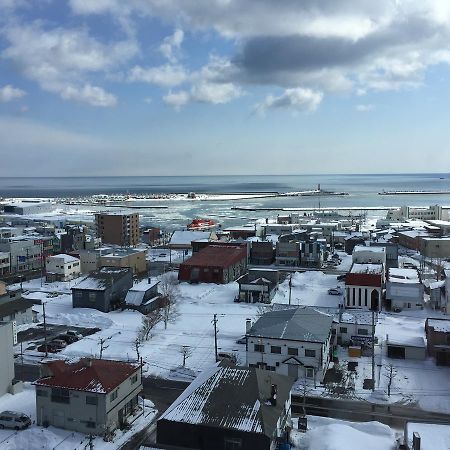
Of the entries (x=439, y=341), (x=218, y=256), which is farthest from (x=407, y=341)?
(x=218, y=256)

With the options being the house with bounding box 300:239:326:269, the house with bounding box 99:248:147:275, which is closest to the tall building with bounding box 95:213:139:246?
the house with bounding box 99:248:147:275

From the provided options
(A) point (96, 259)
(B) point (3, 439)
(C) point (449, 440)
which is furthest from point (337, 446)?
(A) point (96, 259)

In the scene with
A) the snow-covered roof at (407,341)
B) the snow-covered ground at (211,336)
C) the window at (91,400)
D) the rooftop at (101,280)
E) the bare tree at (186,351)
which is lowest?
the snow-covered ground at (211,336)

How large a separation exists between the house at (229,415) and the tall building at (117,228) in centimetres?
3509

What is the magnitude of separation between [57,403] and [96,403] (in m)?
0.98

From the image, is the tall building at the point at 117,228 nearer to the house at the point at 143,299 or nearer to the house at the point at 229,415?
the house at the point at 143,299

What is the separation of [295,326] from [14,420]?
7.91 m

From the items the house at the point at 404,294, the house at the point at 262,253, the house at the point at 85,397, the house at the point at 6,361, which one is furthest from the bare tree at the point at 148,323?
the house at the point at 262,253

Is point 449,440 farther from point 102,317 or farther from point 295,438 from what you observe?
point 102,317

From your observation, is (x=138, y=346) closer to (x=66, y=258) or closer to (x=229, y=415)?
(x=229, y=415)

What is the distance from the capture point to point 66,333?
18.6m

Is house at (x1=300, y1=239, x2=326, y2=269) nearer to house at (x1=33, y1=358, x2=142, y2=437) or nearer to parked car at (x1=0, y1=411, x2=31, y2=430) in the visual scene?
house at (x1=33, y1=358, x2=142, y2=437)

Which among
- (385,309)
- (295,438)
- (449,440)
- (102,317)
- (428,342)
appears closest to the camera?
(449,440)

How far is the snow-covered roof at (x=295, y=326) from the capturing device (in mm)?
14531
